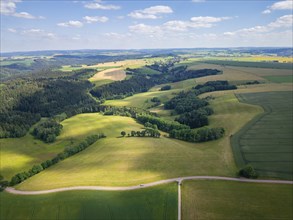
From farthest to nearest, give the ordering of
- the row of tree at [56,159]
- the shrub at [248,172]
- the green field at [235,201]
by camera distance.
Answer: the row of tree at [56,159] → the shrub at [248,172] → the green field at [235,201]

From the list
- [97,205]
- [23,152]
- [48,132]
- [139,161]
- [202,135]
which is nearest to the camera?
[97,205]

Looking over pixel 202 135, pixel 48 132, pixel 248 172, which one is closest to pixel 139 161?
pixel 202 135

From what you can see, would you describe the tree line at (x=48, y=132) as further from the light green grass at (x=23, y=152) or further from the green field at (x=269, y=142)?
the green field at (x=269, y=142)

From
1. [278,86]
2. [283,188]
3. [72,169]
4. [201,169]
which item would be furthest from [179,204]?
[278,86]

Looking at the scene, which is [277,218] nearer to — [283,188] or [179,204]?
[283,188]

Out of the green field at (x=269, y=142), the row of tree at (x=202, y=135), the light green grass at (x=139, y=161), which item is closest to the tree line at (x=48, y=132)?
the light green grass at (x=139, y=161)

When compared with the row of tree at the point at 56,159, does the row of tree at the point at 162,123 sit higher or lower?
higher

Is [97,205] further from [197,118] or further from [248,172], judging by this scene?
[197,118]
